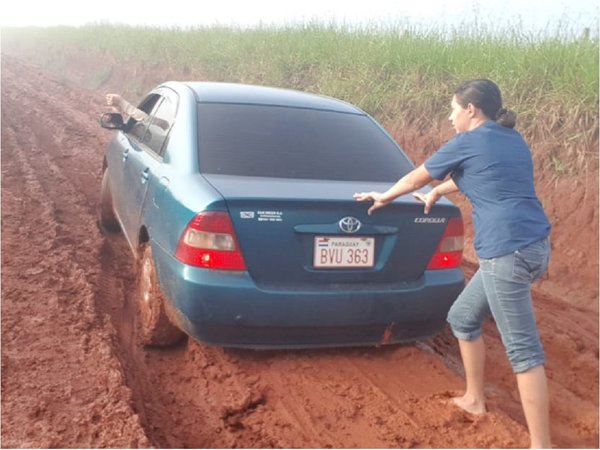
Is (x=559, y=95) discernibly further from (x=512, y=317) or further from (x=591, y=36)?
(x=512, y=317)

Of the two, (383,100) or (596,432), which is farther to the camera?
(383,100)

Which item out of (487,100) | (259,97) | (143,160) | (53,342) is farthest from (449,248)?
(53,342)

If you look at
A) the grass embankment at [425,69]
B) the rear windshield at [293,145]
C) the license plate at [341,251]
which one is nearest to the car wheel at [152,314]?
the rear windshield at [293,145]

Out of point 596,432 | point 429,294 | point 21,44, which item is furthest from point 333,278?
point 21,44

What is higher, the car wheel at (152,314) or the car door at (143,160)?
the car door at (143,160)

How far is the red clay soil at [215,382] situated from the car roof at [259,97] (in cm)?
165

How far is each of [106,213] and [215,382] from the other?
3.30 m

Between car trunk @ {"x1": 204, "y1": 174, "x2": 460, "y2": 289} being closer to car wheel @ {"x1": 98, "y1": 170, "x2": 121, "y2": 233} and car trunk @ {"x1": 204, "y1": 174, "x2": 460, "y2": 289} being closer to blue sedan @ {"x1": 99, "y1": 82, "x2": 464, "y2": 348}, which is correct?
blue sedan @ {"x1": 99, "y1": 82, "x2": 464, "y2": 348}

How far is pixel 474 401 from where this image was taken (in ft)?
11.9

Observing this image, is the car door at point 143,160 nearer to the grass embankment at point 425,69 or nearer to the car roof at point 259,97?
the car roof at point 259,97

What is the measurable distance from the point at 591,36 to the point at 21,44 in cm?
4095

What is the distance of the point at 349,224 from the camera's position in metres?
3.63

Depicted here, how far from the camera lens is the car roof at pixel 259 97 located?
15.1ft

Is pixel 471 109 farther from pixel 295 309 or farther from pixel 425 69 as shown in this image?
pixel 425 69
